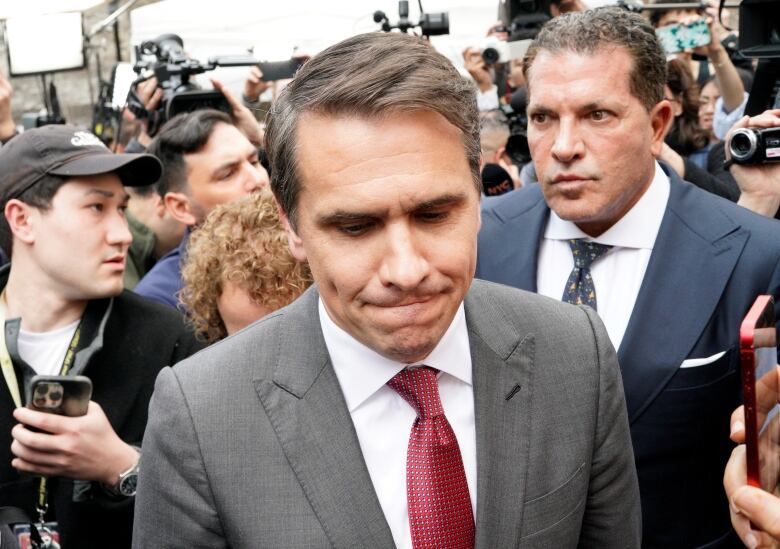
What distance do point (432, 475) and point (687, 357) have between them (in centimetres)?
116

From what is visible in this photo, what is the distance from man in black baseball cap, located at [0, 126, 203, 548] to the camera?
9.30ft

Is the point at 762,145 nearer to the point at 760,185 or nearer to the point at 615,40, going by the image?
the point at 760,185

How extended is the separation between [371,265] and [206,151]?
2.86 metres

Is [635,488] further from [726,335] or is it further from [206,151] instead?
[206,151]

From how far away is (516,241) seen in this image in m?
3.04

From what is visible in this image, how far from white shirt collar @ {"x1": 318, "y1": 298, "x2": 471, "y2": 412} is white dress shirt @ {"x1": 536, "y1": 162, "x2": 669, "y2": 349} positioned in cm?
107

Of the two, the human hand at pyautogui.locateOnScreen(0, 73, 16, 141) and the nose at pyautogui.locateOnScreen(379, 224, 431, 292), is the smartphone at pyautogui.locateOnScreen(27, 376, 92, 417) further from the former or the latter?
the human hand at pyautogui.locateOnScreen(0, 73, 16, 141)

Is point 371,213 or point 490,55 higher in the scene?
point 371,213

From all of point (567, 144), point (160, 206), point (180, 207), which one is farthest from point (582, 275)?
point (160, 206)

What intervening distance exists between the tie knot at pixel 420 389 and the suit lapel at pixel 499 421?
8cm

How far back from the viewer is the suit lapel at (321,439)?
1.71 m

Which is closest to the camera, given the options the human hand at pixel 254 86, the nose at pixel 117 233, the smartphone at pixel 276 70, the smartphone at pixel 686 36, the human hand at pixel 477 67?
the nose at pixel 117 233

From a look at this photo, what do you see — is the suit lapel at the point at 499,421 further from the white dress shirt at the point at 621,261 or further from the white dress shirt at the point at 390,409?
the white dress shirt at the point at 621,261

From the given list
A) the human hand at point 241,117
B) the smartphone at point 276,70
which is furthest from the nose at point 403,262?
the smartphone at point 276,70
